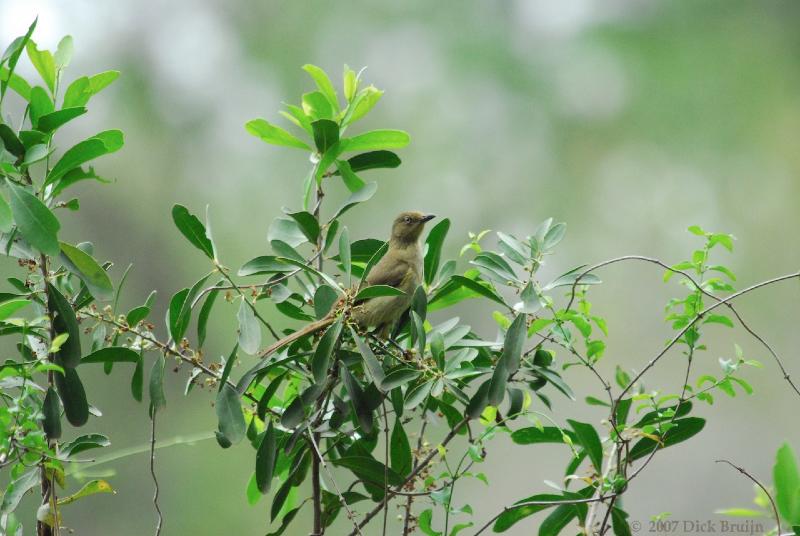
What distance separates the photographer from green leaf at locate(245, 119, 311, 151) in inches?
60.7

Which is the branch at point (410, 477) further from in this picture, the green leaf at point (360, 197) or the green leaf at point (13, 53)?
the green leaf at point (13, 53)

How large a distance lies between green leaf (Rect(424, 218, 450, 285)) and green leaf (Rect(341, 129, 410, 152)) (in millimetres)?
178

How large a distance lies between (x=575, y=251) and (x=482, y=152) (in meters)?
0.76

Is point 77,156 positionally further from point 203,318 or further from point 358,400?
point 358,400

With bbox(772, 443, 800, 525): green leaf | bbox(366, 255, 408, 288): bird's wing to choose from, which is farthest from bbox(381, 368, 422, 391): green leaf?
bbox(366, 255, 408, 288): bird's wing

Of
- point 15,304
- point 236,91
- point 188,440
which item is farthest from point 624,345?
point 15,304

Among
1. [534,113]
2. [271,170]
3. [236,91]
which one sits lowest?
[271,170]

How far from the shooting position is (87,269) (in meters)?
1.32

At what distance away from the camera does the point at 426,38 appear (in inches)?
190

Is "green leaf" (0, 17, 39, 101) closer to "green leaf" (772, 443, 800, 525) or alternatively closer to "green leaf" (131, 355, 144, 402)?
"green leaf" (131, 355, 144, 402)

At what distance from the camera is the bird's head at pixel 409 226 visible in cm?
257

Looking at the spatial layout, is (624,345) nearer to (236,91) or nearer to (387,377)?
(236,91)

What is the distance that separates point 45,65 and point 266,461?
821 millimetres

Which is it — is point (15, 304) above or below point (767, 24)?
below
